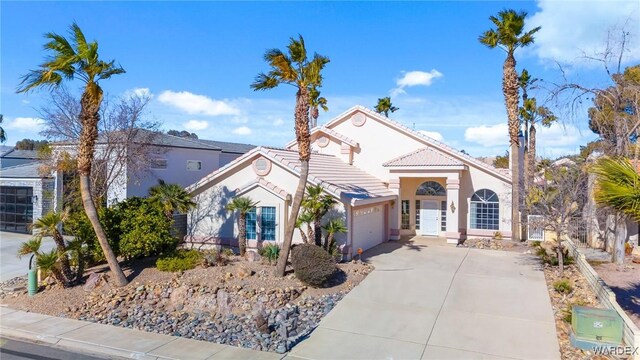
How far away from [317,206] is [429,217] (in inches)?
448

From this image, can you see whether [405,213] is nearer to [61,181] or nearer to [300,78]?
[300,78]

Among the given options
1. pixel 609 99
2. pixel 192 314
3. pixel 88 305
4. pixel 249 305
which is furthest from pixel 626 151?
pixel 88 305

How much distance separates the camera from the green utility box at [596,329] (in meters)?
9.56

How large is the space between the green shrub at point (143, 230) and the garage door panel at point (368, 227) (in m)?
7.67

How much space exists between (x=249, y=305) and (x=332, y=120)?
16.1m

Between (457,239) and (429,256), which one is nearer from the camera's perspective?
(429,256)

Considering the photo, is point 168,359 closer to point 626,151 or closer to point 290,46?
point 290,46

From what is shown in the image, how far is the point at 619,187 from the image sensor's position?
814cm

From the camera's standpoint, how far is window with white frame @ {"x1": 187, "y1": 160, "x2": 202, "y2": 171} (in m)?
29.2

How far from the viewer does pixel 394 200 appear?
23.8 m

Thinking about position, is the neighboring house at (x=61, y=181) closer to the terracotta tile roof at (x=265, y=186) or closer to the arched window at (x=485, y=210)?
the terracotta tile roof at (x=265, y=186)

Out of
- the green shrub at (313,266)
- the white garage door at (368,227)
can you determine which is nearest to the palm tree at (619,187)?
the green shrub at (313,266)

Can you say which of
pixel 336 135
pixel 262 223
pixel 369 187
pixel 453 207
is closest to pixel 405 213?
pixel 453 207

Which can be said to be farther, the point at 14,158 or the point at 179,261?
the point at 14,158
